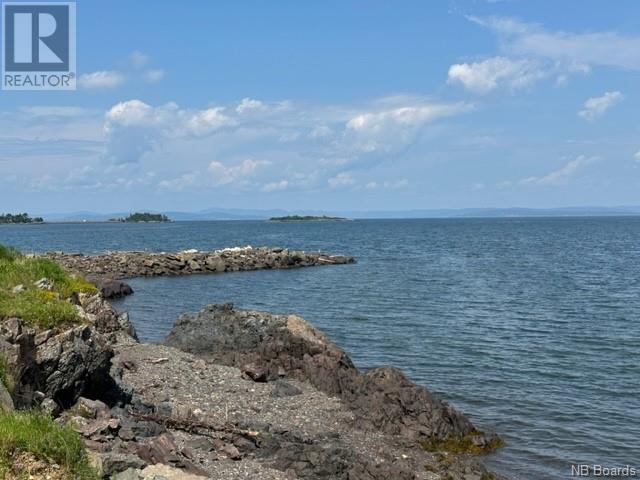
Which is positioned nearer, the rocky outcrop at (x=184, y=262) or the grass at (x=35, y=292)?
the grass at (x=35, y=292)

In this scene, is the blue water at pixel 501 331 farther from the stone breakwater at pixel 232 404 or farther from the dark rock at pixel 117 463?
the dark rock at pixel 117 463

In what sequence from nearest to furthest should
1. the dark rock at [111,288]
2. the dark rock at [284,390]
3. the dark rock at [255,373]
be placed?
1. the dark rock at [284,390]
2. the dark rock at [255,373]
3. the dark rock at [111,288]

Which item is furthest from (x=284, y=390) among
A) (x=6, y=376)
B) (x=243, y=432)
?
(x=6, y=376)

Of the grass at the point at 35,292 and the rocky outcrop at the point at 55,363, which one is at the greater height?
the grass at the point at 35,292

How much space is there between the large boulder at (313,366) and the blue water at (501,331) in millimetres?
2257

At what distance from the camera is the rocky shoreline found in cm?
1288

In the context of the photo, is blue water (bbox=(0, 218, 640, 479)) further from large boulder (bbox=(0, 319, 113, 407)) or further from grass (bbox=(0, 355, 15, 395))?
grass (bbox=(0, 355, 15, 395))

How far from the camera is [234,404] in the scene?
19.0 m

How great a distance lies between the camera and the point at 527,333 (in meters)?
35.0

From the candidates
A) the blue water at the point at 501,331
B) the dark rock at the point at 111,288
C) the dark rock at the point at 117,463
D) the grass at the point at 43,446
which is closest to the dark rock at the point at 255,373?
the blue water at the point at 501,331

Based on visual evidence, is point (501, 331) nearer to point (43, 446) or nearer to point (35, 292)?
point (35, 292)

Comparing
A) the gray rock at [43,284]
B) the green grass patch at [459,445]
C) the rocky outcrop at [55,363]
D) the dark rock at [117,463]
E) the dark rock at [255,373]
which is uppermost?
the gray rock at [43,284]

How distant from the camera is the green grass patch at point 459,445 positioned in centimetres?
1842

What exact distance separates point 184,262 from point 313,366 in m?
52.0
